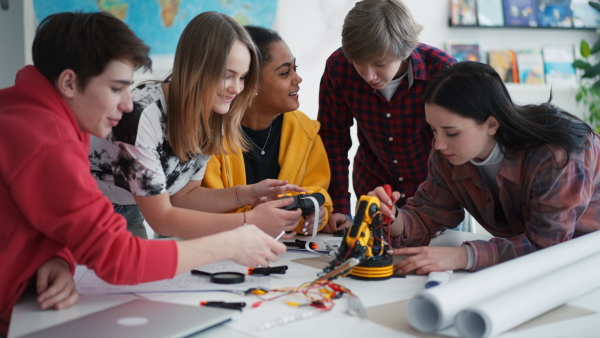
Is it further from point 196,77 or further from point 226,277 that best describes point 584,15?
point 226,277

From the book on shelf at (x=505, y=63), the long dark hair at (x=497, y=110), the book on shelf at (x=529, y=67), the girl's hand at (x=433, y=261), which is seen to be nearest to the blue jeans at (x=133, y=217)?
the girl's hand at (x=433, y=261)

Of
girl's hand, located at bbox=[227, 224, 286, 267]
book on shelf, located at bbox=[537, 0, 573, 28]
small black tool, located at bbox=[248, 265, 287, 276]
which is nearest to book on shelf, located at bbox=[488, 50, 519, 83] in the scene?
book on shelf, located at bbox=[537, 0, 573, 28]

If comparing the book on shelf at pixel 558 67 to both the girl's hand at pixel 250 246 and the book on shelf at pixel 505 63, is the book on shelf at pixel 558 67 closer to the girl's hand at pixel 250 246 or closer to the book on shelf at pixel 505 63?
the book on shelf at pixel 505 63

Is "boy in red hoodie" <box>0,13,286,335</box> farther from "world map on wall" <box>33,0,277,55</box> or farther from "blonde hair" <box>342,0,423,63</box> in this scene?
"world map on wall" <box>33,0,277,55</box>

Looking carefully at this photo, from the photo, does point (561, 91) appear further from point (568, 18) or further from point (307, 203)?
point (307, 203)

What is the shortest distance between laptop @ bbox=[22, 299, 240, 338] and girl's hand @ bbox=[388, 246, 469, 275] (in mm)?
503

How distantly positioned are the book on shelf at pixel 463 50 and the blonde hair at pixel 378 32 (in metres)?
2.04

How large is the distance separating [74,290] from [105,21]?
546mm

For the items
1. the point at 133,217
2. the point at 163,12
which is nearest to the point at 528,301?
the point at 133,217

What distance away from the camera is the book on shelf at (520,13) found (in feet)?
13.4

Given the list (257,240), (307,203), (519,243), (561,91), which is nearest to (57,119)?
(257,240)

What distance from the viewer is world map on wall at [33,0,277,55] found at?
339 cm

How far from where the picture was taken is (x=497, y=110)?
5.07 feet

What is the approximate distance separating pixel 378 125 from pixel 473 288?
125 centimetres
